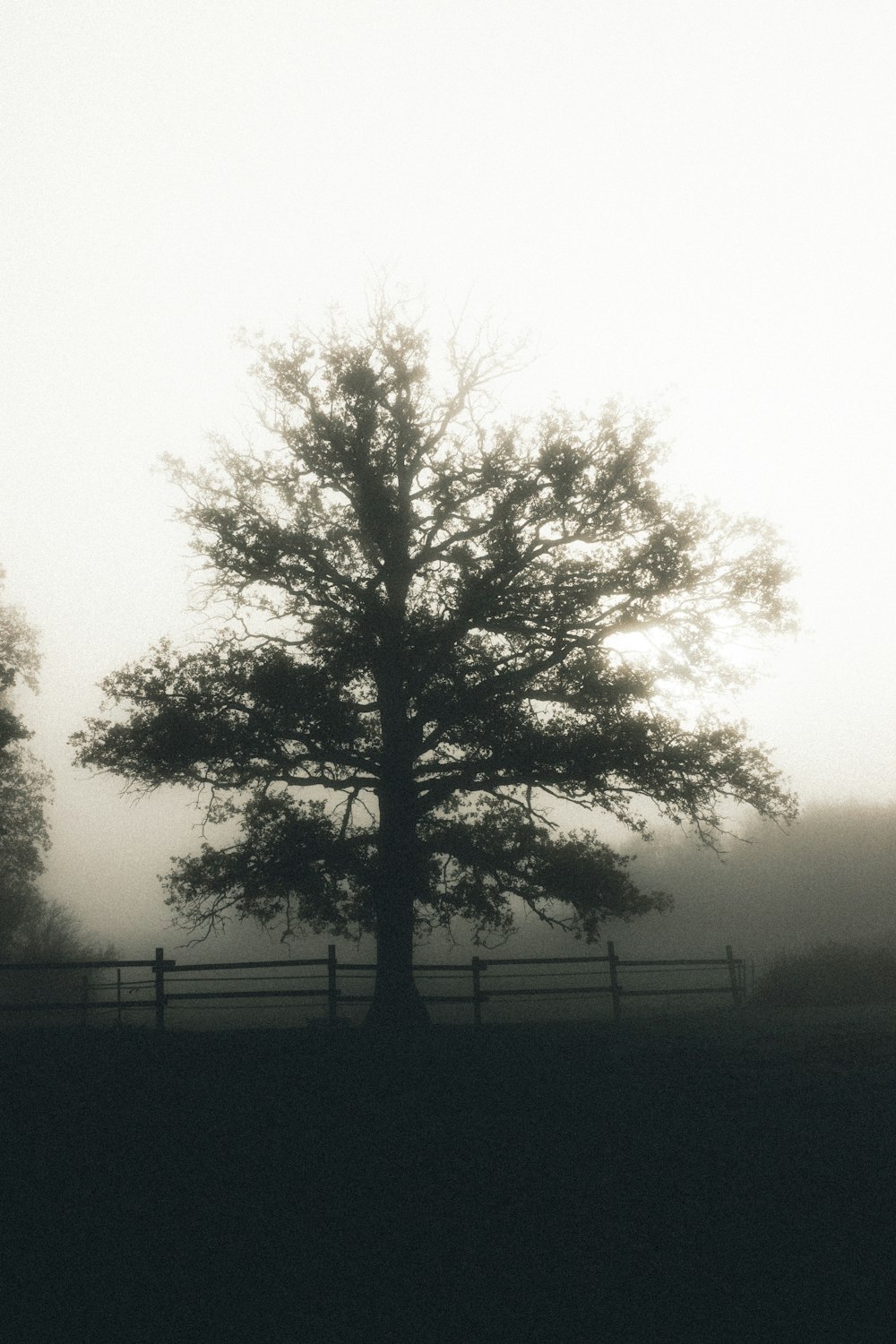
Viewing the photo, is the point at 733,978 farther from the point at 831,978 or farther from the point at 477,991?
the point at 477,991

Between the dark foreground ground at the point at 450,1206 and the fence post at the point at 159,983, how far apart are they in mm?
8046

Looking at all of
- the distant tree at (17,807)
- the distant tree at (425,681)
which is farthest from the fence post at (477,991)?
the distant tree at (17,807)

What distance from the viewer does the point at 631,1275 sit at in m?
5.29

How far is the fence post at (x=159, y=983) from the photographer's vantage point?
63.6 ft

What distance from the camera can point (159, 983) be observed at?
1945cm

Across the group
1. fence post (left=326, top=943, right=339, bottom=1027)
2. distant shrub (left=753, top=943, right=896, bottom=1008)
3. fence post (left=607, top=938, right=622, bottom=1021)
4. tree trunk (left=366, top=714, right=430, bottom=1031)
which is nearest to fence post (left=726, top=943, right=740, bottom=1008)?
distant shrub (left=753, top=943, right=896, bottom=1008)

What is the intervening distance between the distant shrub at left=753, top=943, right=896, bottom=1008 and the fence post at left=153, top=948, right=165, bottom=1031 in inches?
533

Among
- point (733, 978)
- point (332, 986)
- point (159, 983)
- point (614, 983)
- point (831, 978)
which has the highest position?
point (159, 983)

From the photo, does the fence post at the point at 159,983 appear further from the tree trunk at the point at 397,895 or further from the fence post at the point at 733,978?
the fence post at the point at 733,978

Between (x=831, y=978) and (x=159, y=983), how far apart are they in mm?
16270

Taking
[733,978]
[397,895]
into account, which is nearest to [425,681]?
[397,895]

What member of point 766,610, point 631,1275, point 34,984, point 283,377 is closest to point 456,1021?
point 766,610

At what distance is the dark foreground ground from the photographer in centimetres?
490

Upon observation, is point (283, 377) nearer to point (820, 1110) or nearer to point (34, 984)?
point (820, 1110)
